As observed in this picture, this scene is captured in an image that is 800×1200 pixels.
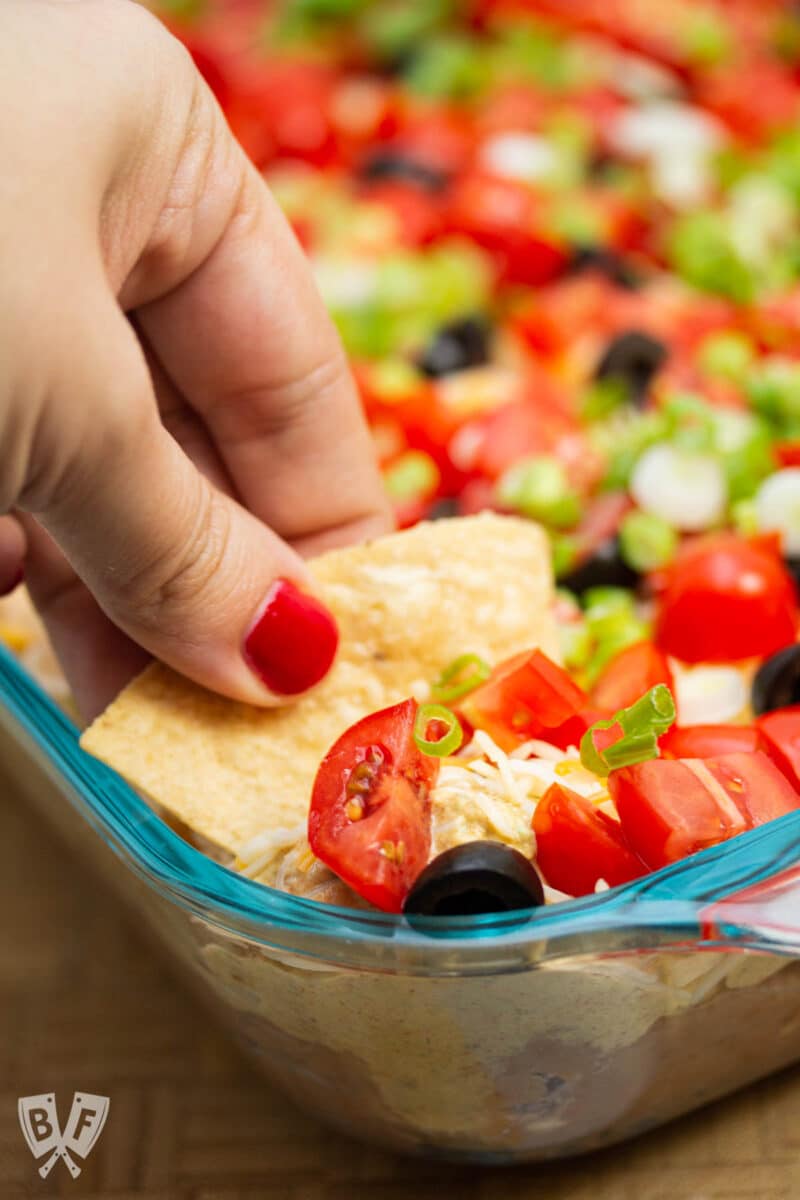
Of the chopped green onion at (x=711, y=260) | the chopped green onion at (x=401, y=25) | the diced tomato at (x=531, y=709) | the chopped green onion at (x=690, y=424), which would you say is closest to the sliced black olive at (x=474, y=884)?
the diced tomato at (x=531, y=709)

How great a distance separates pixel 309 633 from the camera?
0.93m

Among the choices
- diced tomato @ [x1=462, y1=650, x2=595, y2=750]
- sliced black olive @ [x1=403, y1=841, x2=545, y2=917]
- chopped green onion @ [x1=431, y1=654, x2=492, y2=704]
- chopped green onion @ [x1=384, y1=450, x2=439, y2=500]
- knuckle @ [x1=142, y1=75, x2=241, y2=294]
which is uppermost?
knuckle @ [x1=142, y1=75, x2=241, y2=294]

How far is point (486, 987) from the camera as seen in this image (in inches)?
30.3

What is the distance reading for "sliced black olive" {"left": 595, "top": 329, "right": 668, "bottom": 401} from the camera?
1622 millimetres

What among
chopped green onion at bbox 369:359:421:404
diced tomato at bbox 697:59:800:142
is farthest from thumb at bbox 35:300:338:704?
diced tomato at bbox 697:59:800:142

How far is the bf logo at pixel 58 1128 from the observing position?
1.04 m

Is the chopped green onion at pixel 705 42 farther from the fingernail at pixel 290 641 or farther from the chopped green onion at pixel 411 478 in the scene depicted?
the fingernail at pixel 290 641

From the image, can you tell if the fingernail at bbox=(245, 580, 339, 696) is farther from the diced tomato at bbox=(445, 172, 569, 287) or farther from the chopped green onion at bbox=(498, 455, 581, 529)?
the diced tomato at bbox=(445, 172, 569, 287)

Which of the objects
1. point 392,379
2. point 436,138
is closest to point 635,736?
point 392,379

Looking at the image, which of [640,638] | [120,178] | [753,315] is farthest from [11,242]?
[753,315]

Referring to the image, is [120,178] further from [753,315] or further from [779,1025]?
[753,315]

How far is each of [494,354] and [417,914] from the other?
1.22 metres

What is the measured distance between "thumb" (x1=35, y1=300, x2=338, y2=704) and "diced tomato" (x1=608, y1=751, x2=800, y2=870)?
263mm

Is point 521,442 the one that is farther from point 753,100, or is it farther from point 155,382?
point 753,100
